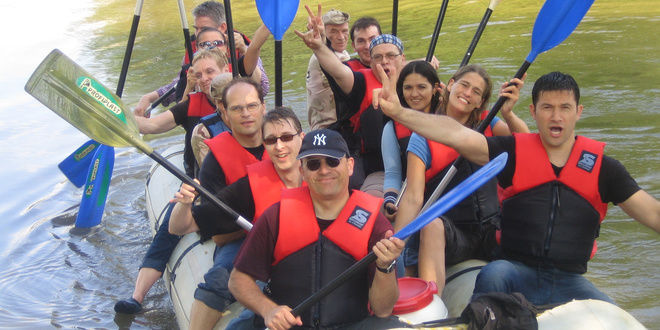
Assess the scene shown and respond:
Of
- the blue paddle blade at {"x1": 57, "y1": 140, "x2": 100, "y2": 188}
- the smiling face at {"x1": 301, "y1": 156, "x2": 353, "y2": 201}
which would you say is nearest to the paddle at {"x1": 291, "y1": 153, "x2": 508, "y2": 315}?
the smiling face at {"x1": 301, "y1": 156, "x2": 353, "y2": 201}

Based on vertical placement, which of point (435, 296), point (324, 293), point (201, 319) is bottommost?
point (201, 319)

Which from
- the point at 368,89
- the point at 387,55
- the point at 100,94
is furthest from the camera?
the point at 368,89

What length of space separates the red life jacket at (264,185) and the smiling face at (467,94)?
844 millimetres

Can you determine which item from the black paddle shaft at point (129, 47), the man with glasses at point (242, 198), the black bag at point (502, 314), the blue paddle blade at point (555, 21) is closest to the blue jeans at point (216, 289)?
the man with glasses at point (242, 198)

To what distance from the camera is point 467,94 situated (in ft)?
9.58

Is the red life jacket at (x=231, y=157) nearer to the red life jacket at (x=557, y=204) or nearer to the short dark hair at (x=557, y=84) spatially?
the red life jacket at (x=557, y=204)

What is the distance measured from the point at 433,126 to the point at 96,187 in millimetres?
3360

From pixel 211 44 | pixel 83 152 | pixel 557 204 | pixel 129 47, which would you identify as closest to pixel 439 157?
pixel 557 204

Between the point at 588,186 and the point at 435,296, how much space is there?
0.73 meters

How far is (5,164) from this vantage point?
6.80 meters

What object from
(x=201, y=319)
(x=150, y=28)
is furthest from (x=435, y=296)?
(x=150, y=28)

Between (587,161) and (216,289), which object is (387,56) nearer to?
(587,161)

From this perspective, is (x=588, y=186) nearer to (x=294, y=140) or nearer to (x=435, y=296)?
(x=435, y=296)

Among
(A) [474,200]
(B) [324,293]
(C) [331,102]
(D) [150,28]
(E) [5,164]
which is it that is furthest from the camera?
(D) [150,28]
